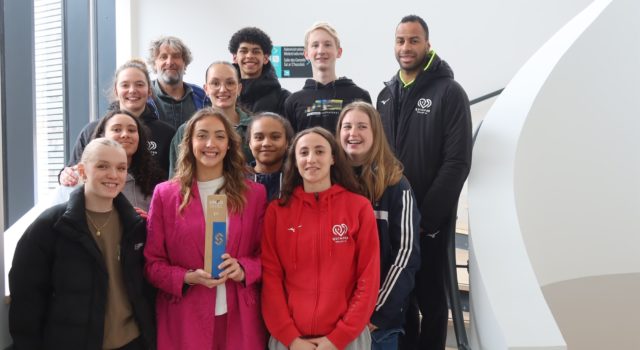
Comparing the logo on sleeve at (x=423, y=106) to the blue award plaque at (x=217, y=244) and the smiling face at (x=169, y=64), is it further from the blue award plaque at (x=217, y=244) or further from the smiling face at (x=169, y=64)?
the smiling face at (x=169, y=64)

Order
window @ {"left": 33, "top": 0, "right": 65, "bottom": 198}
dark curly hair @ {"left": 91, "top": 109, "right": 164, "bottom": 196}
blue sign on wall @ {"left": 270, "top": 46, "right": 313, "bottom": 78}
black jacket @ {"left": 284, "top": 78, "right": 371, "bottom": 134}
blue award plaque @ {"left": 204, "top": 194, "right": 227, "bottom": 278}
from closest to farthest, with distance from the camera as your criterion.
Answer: blue award plaque @ {"left": 204, "top": 194, "right": 227, "bottom": 278}
dark curly hair @ {"left": 91, "top": 109, "right": 164, "bottom": 196}
black jacket @ {"left": 284, "top": 78, "right": 371, "bottom": 134}
window @ {"left": 33, "top": 0, "right": 65, "bottom": 198}
blue sign on wall @ {"left": 270, "top": 46, "right": 313, "bottom": 78}

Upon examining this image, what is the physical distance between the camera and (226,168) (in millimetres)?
1933

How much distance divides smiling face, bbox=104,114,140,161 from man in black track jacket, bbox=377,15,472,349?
121cm

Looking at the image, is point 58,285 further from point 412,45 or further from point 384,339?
point 412,45

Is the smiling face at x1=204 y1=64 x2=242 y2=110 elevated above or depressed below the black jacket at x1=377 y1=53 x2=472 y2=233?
above

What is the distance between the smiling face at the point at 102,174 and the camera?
1715 millimetres

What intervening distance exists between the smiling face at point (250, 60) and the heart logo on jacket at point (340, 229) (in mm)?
1360

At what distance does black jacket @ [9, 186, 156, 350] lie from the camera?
163 centimetres

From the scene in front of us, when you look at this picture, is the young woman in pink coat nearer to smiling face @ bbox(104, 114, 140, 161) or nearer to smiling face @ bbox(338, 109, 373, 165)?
smiling face @ bbox(104, 114, 140, 161)

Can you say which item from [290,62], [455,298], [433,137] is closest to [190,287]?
[455,298]

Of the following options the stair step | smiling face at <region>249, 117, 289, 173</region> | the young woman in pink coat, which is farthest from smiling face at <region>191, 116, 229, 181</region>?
the stair step

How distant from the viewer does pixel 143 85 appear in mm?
2381

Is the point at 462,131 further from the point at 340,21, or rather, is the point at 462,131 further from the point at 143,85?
the point at 340,21

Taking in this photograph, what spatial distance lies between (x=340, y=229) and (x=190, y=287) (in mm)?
579
